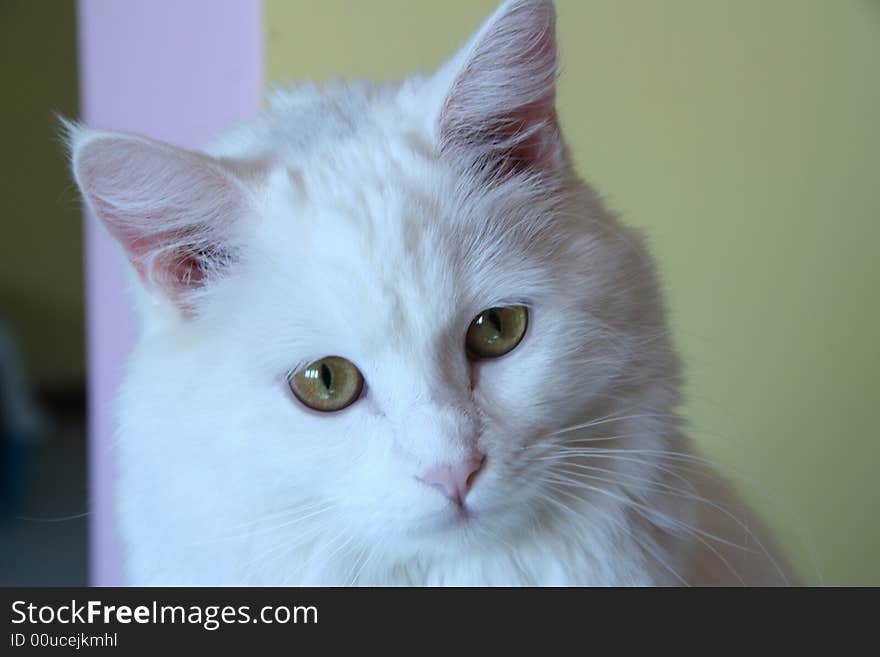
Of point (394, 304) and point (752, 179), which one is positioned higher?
point (752, 179)

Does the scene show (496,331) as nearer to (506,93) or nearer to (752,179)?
(506,93)

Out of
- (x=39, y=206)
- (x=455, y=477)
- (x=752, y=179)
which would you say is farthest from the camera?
(x=39, y=206)

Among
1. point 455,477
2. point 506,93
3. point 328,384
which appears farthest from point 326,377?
point 506,93

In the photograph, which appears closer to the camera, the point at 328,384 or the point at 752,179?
the point at 328,384

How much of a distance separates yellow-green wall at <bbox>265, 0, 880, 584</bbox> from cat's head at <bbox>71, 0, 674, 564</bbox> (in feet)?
1.59

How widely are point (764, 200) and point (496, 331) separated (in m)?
0.80

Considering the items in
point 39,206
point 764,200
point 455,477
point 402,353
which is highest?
point 39,206

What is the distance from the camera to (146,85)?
4.94ft

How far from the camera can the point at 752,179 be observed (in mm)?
1439

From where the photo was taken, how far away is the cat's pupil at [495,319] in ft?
2.74

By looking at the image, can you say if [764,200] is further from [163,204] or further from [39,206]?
[39,206]

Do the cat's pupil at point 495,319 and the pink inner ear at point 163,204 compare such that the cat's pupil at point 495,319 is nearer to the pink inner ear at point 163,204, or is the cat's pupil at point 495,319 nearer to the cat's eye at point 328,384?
the cat's eye at point 328,384

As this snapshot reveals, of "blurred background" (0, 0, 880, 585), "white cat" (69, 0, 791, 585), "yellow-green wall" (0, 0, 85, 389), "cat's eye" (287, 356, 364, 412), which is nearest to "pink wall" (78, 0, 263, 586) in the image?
"blurred background" (0, 0, 880, 585)

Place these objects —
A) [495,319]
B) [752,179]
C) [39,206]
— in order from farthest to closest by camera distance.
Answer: [39,206] < [752,179] < [495,319]
